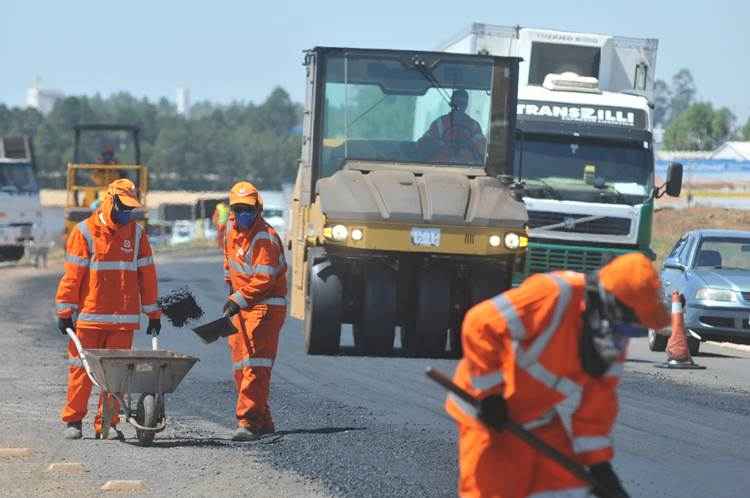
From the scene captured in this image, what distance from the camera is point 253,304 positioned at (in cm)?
1165

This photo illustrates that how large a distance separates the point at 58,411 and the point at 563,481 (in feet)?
25.5

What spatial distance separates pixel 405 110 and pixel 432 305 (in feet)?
6.79

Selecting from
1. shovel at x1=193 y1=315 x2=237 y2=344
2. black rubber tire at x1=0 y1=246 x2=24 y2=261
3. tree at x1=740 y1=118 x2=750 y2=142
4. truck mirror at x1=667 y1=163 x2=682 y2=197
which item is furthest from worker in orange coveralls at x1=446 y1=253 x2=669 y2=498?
tree at x1=740 y1=118 x2=750 y2=142

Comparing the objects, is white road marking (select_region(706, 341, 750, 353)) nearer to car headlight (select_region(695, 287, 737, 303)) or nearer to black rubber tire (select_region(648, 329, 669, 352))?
black rubber tire (select_region(648, 329, 669, 352))

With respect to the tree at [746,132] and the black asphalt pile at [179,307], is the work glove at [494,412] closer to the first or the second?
the black asphalt pile at [179,307]

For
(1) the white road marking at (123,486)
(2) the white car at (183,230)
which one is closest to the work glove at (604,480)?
(1) the white road marking at (123,486)

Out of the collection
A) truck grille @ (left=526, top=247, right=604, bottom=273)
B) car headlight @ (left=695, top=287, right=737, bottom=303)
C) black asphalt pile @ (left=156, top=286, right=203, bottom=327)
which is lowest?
car headlight @ (left=695, top=287, right=737, bottom=303)

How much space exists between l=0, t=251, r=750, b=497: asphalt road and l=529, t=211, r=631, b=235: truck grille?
275 centimetres

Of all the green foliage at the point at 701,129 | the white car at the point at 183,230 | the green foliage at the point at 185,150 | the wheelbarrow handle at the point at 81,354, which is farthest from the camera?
the green foliage at the point at 185,150

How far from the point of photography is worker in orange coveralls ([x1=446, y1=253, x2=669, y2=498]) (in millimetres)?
5973

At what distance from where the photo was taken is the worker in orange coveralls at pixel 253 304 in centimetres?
1160

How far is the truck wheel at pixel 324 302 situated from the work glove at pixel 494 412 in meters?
9.49

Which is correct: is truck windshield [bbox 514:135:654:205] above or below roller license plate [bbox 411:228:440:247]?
above

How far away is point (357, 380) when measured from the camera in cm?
1559
